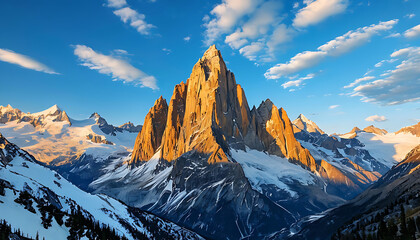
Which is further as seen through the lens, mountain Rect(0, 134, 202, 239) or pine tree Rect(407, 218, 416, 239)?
mountain Rect(0, 134, 202, 239)

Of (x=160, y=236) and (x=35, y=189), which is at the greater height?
(x=35, y=189)

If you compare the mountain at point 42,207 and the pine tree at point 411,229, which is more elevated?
the mountain at point 42,207

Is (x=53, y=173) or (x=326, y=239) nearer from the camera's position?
(x=53, y=173)

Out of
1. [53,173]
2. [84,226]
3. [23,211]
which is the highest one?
[53,173]

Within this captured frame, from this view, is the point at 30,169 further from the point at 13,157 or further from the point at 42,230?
the point at 42,230

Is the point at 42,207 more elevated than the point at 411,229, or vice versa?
the point at 42,207

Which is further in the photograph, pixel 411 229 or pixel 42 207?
pixel 42 207

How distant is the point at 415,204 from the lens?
96.6 m

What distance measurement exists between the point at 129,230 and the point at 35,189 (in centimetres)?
6675

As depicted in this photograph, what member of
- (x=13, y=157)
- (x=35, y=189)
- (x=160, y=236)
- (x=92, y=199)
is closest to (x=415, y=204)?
(x=35, y=189)

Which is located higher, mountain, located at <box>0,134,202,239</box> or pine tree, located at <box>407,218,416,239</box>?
mountain, located at <box>0,134,202,239</box>

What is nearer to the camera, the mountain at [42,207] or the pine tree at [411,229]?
the pine tree at [411,229]

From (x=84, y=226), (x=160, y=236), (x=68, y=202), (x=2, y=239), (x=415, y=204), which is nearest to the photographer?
(x=2, y=239)

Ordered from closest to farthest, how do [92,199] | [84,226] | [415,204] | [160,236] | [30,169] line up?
[415,204] → [84,226] → [30,169] → [92,199] → [160,236]
